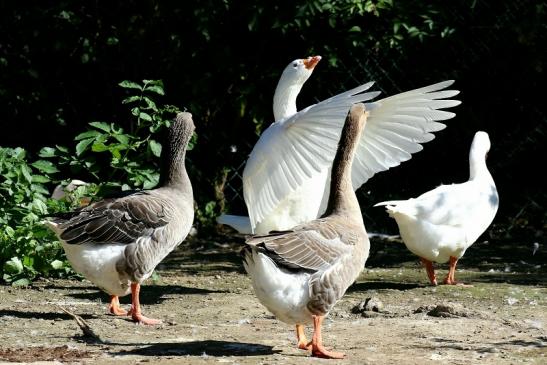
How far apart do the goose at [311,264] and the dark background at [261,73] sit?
4.96 m

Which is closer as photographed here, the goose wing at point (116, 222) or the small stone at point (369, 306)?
the goose wing at point (116, 222)

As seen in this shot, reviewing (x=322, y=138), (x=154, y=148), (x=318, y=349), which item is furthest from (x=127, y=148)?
(x=318, y=349)

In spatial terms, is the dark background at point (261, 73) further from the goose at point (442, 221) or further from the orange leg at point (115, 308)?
the orange leg at point (115, 308)

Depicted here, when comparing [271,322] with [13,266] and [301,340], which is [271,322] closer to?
[301,340]

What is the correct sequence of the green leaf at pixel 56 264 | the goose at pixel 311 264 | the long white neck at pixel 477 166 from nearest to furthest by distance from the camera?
the goose at pixel 311 264, the green leaf at pixel 56 264, the long white neck at pixel 477 166

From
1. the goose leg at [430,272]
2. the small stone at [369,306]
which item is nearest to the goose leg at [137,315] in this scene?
the small stone at [369,306]

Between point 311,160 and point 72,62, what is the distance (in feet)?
15.8

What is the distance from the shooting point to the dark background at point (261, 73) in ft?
34.9

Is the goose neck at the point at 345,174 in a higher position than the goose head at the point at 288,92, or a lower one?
lower

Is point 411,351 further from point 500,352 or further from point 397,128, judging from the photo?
point 397,128

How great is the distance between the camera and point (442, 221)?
7809 mm

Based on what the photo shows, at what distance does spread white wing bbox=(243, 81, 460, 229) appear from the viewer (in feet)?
23.4

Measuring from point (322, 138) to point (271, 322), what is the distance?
1.40 meters

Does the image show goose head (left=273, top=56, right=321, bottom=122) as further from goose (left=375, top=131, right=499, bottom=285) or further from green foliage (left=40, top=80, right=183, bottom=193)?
goose (left=375, top=131, right=499, bottom=285)
